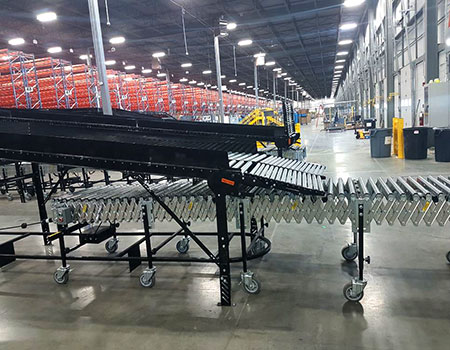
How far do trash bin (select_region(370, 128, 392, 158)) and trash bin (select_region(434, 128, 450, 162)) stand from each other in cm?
178

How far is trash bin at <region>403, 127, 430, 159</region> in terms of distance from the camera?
34.5 ft

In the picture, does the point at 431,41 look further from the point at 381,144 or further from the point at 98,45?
the point at 98,45

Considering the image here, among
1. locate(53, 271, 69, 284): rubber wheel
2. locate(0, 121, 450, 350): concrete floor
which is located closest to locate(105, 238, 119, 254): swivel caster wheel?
locate(0, 121, 450, 350): concrete floor

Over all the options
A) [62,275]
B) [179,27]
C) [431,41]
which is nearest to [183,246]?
[62,275]

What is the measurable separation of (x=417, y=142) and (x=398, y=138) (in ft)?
3.21

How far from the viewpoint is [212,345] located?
101 inches

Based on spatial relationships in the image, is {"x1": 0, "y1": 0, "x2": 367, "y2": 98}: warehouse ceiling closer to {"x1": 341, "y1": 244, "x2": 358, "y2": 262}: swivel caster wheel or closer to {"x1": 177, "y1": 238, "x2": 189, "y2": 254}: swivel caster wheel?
{"x1": 177, "y1": 238, "x2": 189, "y2": 254}: swivel caster wheel

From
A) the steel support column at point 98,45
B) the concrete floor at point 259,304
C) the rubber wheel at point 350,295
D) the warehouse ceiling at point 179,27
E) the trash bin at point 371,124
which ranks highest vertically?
the warehouse ceiling at point 179,27

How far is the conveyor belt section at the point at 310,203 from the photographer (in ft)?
9.45

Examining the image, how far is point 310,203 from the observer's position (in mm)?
3049

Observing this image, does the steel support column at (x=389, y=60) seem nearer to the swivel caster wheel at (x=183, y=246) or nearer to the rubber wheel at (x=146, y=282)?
the swivel caster wheel at (x=183, y=246)

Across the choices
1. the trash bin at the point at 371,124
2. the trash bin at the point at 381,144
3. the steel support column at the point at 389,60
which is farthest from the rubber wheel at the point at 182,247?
the trash bin at the point at 371,124

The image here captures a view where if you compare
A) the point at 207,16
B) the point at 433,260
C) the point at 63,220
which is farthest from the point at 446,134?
the point at 207,16

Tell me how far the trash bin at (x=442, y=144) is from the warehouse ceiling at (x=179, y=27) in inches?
343
